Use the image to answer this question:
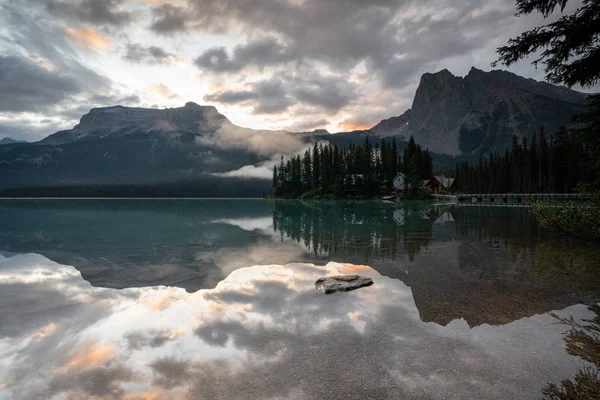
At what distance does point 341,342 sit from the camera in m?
7.82

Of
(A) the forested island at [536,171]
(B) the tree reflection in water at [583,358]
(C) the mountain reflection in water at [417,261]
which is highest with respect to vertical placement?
(A) the forested island at [536,171]

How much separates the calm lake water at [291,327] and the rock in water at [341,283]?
473 mm

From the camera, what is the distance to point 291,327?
8844 millimetres

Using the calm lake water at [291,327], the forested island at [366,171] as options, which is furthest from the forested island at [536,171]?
the calm lake water at [291,327]

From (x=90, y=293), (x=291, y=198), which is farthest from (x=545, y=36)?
(x=291, y=198)

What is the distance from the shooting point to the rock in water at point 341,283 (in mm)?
12197

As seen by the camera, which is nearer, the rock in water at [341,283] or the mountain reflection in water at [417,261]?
the mountain reflection in water at [417,261]

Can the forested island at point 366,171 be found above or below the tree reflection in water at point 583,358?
above

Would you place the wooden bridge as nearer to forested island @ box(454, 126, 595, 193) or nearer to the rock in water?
forested island @ box(454, 126, 595, 193)

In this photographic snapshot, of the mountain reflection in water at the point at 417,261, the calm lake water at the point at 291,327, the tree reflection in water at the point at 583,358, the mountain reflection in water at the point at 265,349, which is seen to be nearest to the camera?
the tree reflection in water at the point at 583,358

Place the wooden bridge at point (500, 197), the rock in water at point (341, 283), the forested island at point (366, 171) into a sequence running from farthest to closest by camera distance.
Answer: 1. the forested island at point (366, 171)
2. the wooden bridge at point (500, 197)
3. the rock in water at point (341, 283)

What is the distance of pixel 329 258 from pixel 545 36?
44.4 ft

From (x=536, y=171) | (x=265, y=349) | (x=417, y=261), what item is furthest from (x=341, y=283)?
(x=536, y=171)

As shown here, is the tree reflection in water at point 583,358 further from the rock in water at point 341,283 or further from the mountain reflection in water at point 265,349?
the rock in water at point 341,283
